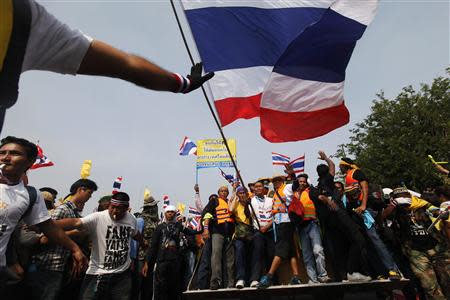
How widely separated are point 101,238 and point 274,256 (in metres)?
2.95

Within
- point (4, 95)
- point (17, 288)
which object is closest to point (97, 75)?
point (4, 95)

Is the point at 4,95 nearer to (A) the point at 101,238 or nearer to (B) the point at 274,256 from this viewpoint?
(A) the point at 101,238

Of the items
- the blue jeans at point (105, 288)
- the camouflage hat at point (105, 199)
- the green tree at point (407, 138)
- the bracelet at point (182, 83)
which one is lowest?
the blue jeans at point (105, 288)

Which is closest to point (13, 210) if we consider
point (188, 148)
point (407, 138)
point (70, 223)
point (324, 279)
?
point (70, 223)

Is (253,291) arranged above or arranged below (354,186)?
below

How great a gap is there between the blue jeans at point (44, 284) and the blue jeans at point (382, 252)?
4.76m

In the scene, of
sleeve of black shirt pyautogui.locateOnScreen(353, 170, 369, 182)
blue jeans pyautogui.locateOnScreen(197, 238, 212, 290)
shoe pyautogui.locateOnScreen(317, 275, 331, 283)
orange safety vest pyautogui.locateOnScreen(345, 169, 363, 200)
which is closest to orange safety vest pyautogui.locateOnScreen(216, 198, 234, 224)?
blue jeans pyautogui.locateOnScreen(197, 238, 212, 290)

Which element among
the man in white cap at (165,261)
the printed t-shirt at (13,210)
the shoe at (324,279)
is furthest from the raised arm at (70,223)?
the shoe at (324,279)

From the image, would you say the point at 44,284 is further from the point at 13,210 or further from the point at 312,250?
the point at 312,250

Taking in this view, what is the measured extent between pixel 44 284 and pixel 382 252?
4.94 m

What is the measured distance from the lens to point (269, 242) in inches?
253

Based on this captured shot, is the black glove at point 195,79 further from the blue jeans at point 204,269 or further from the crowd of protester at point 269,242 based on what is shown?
the blue jeans at point 204,269

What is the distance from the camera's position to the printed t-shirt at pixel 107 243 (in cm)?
448

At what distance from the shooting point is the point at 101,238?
4586 millimetres
